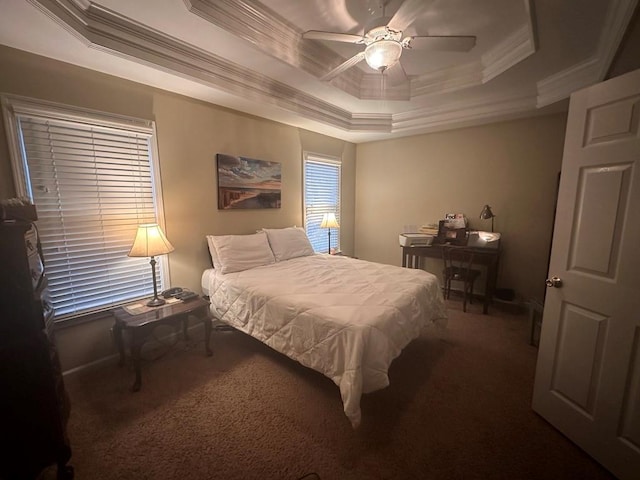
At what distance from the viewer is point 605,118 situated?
145 centimetres

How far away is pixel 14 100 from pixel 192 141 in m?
1.25

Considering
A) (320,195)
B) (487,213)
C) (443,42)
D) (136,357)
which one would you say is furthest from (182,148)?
(487,213)

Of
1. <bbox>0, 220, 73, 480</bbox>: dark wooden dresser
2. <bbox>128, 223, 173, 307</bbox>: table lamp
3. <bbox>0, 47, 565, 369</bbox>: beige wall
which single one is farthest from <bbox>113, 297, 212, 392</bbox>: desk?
<bbox>0, 220, 73, 480</bbox>: dark wooden dresser

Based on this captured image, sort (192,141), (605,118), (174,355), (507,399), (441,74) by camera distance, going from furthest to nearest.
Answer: (441,74), (192,141), (174,355), (507,399), (605,118)

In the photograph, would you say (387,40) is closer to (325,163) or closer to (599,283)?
(599,283)

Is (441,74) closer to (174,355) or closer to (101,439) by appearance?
(174,355)

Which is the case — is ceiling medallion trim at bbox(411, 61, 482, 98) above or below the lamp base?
above

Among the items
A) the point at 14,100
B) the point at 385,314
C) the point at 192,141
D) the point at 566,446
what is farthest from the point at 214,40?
the point at 566,446

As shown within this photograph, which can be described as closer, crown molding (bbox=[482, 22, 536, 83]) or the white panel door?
the white panel door

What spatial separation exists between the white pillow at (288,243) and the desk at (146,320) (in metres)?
1.11

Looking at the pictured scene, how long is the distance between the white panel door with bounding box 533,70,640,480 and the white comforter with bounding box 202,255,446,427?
36.9 inches

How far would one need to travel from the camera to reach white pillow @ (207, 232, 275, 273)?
9.43 feet

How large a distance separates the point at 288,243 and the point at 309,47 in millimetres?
2096

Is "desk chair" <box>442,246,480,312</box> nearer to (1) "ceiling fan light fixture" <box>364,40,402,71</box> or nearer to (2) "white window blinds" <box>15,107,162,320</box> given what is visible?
(1) "ceiling fan light fixture" <box>364,40,402,71</box>
